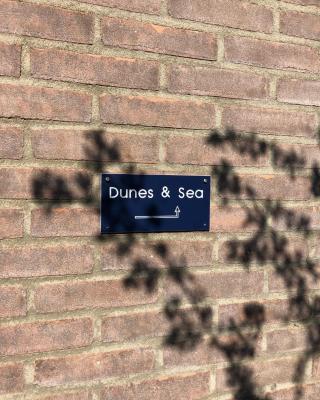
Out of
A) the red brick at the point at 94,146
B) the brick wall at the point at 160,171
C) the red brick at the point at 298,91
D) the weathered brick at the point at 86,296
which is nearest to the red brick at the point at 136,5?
the brick wall at the point at 160,171

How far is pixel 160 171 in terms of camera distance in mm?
1597

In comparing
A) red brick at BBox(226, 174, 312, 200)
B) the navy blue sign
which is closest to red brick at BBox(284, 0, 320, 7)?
red brick at BBox(226, 174, 312, 200)

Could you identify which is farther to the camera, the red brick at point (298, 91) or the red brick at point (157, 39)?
the red brick at point (298, 91)

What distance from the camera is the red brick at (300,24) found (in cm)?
178

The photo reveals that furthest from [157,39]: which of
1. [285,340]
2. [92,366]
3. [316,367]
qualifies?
[316,367]

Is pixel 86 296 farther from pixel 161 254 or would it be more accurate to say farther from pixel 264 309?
pixel 264 309

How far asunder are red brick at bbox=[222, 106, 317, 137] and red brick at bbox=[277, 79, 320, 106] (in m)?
0.05

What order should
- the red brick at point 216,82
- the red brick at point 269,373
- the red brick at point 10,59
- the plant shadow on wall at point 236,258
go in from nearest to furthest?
the red brick at point 10,59 → the plant shadow on wall at point 236,258 → the red brick at point 216,82 → the red brick at point 269,373

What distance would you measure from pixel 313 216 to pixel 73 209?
936 mm

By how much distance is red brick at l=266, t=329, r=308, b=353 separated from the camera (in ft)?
5.88

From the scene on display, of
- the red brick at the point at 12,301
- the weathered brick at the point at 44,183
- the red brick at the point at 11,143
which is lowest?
the red brick at the point at 12,301

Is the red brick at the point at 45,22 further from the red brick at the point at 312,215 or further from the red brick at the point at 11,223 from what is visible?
the red brick at the point at 312,215

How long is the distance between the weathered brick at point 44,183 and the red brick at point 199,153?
1.00 feet

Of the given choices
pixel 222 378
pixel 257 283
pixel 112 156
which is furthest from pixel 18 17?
pixel 222 378
